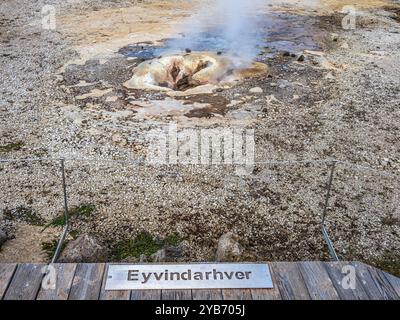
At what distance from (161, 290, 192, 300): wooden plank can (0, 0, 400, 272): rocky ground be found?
6.36ft

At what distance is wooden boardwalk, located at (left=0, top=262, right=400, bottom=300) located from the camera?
334cm

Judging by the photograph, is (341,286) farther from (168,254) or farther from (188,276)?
(168,254)

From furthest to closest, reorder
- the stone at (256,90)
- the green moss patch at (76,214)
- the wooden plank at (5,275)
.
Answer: the stone at (256,90)
the green moss patch at (76,214)
the wooden plank at (5,275)

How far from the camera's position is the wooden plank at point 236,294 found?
10.9 ft

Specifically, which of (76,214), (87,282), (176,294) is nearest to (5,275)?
(87,282)

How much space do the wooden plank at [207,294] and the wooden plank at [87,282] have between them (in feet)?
2.42

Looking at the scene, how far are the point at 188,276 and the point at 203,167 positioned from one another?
3.80 m

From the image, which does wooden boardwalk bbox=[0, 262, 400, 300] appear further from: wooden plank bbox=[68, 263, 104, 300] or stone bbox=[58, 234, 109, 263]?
stone bbox=[58, 234, 109, 263]

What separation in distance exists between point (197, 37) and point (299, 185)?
7.64m

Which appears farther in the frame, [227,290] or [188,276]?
[188,276]

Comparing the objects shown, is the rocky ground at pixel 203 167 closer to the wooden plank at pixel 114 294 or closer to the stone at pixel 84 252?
the stone at pixel 84 252

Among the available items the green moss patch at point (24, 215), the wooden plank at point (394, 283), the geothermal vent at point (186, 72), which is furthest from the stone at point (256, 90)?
the wooden plank at point (394, 283)

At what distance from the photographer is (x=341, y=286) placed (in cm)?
349

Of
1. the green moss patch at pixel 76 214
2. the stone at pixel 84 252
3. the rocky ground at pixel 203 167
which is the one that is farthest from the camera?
the green moss patch at pixel 76 214
